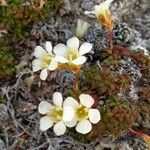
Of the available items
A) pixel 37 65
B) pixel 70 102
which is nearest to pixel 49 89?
pixel 37 65

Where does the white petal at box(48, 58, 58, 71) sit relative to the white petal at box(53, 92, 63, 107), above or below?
above

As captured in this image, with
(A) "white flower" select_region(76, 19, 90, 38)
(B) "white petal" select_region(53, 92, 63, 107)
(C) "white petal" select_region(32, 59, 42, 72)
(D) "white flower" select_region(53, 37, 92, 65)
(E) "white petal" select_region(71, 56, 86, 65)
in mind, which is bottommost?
(B) "white petal" select_region(53, 92, 63, 107)

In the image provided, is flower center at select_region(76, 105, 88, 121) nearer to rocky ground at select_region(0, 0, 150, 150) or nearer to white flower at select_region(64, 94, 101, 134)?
white flower at select_region(64, 94, 101, 134)

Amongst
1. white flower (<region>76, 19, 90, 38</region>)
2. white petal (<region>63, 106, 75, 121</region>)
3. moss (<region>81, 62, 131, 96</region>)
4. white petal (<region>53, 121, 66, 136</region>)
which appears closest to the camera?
white petal (<region>63, 106, 75, 121</region>)

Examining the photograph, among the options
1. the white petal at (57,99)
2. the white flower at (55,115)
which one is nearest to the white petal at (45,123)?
the white flower at (55,115)

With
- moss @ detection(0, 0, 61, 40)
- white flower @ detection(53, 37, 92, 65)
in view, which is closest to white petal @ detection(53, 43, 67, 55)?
white flower @ detection(53, 37, 92, 65)

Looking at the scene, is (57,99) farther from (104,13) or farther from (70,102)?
(104,13)

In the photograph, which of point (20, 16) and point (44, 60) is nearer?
point (44, 60)
